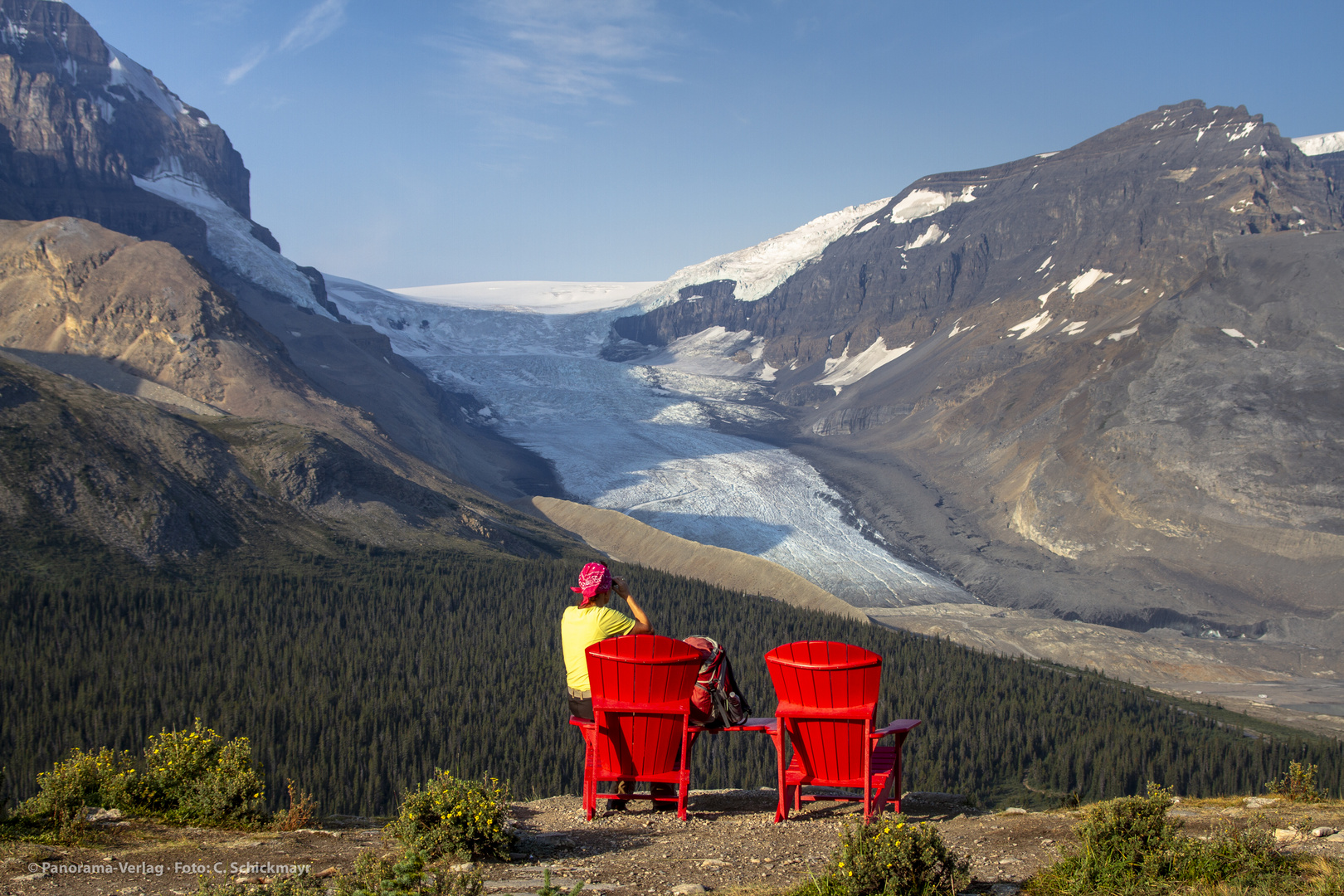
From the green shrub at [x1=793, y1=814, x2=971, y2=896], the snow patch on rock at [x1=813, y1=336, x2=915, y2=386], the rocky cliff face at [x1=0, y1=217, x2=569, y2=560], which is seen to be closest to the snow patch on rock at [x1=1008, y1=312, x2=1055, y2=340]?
the snow patch on rock at [x1=813, y1=336, x2=915, y2=386]

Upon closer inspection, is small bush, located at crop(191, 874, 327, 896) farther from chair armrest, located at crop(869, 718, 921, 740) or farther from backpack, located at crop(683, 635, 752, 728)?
chair armrest, located at crop(869, 718, 921, 740)

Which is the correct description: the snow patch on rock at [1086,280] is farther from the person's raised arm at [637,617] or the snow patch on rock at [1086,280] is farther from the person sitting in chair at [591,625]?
the person sitting in chair at [591,625]

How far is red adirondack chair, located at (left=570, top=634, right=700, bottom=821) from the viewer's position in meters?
8.48

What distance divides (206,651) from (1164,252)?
109 meters

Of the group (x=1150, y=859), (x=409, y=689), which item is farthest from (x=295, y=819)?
(x=409, y=689)

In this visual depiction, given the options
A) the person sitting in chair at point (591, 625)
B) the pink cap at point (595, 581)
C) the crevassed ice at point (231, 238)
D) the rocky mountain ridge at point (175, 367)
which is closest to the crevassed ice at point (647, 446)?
the rocky mountain ridge at point (175, 367)

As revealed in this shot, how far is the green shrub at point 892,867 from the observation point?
600 centimetres

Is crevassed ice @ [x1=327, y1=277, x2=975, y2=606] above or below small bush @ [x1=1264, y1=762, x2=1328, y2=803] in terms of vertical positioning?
above

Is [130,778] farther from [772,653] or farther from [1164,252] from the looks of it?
[1164,252]

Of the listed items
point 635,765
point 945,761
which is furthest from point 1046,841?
point 945,761

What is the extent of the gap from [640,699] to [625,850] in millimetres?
1268

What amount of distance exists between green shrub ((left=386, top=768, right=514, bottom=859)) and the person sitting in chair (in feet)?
5.10

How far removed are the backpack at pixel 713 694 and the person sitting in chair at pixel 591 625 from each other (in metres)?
0.58

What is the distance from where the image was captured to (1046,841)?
25.9 ft
